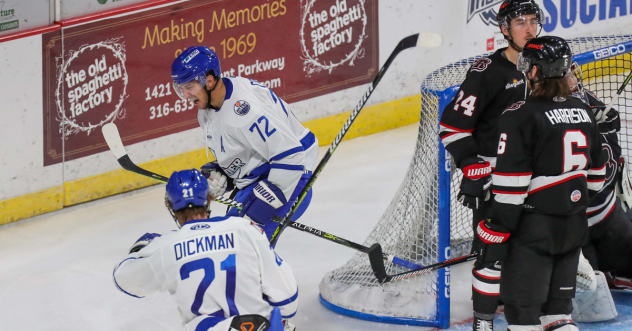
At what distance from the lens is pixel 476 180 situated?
9.96 ft

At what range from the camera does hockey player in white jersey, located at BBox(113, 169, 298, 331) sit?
220 centimetres

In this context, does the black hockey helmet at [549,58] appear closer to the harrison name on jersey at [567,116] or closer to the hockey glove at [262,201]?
the harrison name on jersey at [567,116]

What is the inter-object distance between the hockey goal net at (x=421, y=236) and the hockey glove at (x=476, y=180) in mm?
234

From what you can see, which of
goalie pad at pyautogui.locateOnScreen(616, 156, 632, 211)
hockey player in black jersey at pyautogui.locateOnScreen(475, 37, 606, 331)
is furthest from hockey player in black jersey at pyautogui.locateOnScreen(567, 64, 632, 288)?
hockey player in black jersey at pyautogui.locateOnScreen(475, 37, 606, 331)

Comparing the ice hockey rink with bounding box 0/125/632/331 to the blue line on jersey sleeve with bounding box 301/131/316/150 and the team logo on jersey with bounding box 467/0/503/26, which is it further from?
the team logo on jersey with bounding box 467/0/503/26

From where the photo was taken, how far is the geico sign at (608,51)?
3.51 m

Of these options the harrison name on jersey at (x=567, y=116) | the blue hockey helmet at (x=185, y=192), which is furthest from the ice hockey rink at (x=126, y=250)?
the blue hockey helmet at (x=185, y=192)

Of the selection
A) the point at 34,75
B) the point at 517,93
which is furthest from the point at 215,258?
the point at 34,75

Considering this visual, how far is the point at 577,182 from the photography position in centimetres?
265

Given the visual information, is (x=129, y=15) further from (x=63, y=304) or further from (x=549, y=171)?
(x=549, y=171)

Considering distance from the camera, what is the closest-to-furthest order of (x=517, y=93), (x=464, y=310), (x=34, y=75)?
(x=517, y=93)
(x=464, y=310)
(x=34, y=75)

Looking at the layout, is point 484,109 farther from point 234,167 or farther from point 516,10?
point 234,167

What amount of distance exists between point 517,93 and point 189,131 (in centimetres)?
296

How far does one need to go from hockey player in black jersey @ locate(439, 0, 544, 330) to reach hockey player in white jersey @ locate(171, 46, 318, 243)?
603 millimetres
